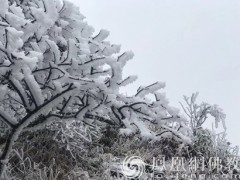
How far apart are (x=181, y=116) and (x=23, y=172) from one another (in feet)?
7.43

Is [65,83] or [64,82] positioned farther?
[65,83]

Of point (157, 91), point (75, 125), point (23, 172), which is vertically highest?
point (75, 125)

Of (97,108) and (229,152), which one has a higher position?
(229,152)

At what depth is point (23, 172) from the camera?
14.6 feet

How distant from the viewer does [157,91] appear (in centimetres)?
304

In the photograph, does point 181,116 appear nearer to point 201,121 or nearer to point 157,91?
point 157,91

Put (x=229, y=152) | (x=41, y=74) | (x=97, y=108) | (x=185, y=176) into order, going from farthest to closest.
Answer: (x=229, y=152) < (x=185, y=176) < (x=41, y=74) < (x=97, y=108)

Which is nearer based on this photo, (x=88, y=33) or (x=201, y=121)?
(x=88, y=33)

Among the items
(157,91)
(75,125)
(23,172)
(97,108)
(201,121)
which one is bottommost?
(23,172)

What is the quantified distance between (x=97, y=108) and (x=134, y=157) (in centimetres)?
343

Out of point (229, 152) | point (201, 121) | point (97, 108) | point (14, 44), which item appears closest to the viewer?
point (14, 44)

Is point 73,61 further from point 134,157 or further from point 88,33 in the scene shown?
point 134,157

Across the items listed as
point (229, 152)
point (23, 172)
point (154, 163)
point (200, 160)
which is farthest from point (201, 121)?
point (23, 172)

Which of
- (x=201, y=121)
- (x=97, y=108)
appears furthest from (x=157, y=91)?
(x=201, y=121)
